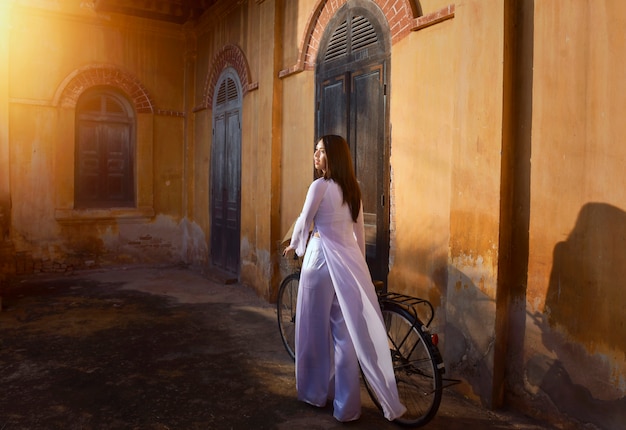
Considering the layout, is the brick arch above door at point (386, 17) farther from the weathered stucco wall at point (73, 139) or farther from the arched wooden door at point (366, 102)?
the weathered stucco wall at point (73, 139)

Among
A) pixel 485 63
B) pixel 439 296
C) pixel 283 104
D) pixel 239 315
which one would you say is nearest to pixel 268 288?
pixel 239 315

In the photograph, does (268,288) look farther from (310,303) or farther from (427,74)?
(427,74)

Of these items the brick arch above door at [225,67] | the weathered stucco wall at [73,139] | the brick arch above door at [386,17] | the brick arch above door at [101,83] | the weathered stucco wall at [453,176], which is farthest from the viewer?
the brick arch above door at [101,83]

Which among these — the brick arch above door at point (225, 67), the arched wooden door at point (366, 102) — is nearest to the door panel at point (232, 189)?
the brick arch above door at point (225, 67)

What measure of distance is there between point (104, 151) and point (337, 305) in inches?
282

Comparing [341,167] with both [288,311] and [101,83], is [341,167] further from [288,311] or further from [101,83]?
[101,83]

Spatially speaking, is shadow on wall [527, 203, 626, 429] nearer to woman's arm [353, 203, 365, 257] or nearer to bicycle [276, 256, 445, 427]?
bicycle [276, 256, 445, 427]

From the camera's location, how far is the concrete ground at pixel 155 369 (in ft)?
11.0

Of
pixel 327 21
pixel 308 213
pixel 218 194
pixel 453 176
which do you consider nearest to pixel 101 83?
pixel 218 194

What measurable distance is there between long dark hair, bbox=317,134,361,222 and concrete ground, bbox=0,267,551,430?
147 centimetres

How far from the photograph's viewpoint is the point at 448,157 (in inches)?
154

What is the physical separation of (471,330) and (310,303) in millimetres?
1188

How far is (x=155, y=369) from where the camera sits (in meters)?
4.23

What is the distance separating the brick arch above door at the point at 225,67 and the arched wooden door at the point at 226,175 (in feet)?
0.48
